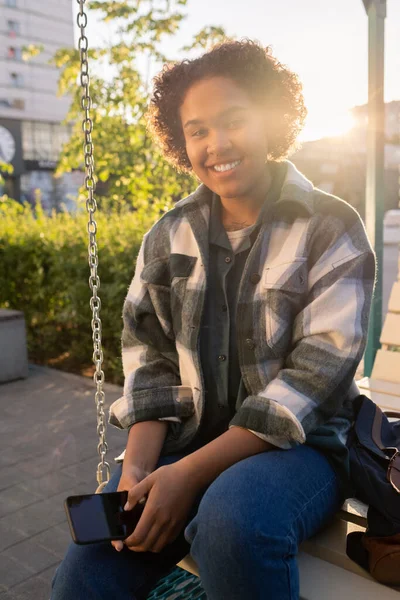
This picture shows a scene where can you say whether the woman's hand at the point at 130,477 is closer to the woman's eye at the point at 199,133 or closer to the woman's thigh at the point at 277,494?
the woman's thigh at the point at 277,494

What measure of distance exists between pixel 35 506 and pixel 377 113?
3015 mm

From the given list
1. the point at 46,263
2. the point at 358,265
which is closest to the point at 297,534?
the point at 358,265

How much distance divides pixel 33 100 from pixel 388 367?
5548 cm

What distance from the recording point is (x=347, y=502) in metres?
1.93

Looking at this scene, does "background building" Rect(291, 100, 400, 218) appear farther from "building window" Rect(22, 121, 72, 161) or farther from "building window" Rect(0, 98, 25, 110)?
"building window" Rect(0, 98, 25, 110)

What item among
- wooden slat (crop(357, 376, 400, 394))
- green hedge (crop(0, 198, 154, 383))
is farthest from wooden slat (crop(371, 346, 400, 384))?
green hedge (crop(0, 198, 154, 383))

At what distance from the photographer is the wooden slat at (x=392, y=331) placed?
343 cm

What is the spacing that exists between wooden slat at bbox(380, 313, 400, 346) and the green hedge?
2.73 meters

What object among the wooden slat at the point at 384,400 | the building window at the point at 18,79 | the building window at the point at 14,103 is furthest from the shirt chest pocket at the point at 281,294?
the building window at the point at 18,79

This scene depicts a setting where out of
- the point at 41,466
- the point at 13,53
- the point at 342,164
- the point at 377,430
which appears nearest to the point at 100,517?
the point at 377,430

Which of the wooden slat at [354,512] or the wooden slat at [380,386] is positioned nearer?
the wooden slat at [354,512]

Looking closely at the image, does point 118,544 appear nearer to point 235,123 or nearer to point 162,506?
point 162,506

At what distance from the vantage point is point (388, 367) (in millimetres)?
3338

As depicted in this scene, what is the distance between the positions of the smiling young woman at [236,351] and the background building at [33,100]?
42.6 m
